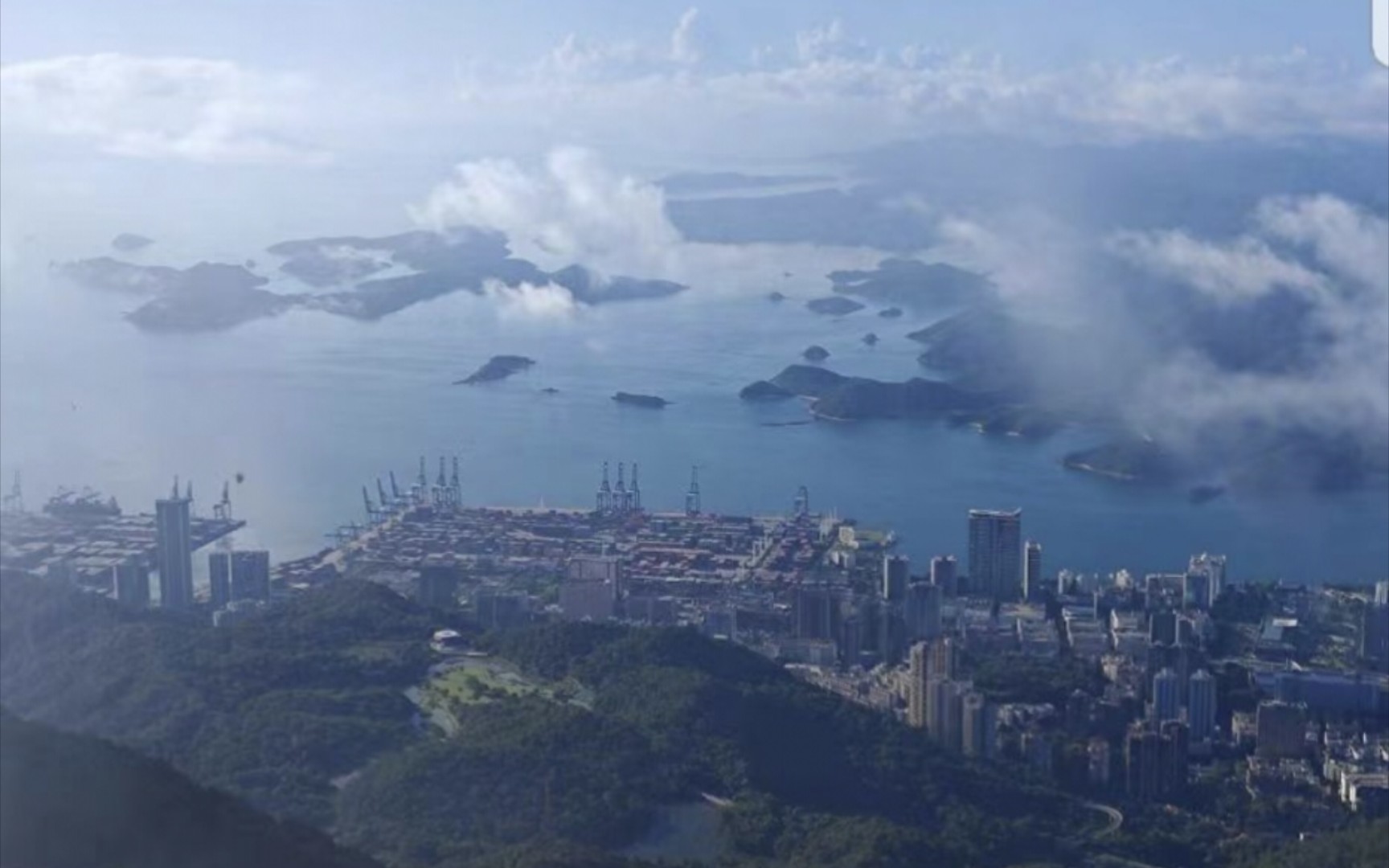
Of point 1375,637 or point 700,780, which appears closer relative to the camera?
point 700,780

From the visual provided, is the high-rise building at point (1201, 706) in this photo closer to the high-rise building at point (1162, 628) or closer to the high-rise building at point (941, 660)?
the high-rise building at point (1162, 628)

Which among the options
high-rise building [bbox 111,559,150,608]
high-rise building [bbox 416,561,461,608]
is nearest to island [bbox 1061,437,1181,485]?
high-rise building [bbox 416,561,461,608]

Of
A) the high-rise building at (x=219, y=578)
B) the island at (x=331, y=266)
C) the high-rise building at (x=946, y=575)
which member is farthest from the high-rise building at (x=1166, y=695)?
the island at (x=331, y=266)

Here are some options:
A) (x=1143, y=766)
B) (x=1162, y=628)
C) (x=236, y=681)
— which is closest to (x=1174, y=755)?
(x=1143, y=766)

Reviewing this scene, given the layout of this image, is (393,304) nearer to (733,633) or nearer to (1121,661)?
(733,633)

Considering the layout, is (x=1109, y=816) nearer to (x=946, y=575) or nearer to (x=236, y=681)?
(x=946, y=575)

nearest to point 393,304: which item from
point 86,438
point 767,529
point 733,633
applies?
point 86,438

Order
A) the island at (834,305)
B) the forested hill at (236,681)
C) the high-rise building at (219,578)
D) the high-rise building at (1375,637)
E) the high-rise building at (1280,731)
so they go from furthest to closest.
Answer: the island at (834,305)
the high-rise building at (219,578)
the high-rise building at (1375,637)
the high-rise building at (1280,731)
the forested hill at (236,681)
